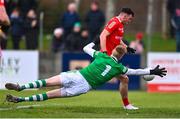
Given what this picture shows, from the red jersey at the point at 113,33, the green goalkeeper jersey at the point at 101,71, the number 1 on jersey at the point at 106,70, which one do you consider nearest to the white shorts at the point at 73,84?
the green goalkeeper jersey at the point at 101,71

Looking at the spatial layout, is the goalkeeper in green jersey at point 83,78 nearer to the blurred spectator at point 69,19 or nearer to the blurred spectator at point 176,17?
the blurred spectator at point 176,17

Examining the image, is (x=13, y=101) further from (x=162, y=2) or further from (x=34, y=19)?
(x=162, y=2)

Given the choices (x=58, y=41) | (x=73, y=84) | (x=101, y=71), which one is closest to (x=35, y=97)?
(x=73, y=84)

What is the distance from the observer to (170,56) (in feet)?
98.1

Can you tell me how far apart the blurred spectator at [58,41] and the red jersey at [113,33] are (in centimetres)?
1295

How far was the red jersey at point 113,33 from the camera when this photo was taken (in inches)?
729

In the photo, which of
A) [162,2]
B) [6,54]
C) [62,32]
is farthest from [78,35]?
[162,2]

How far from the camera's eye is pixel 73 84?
1683 cm

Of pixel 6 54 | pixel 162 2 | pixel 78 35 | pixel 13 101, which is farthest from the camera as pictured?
pixel 162 2

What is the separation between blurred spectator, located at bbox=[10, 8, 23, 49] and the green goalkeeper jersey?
46.5 feet

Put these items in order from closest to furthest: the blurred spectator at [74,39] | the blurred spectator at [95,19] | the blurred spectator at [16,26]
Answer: the blurred spectator at [16,26] < the blurred spectator at [74,39] < the blurred spectator at [95,19]

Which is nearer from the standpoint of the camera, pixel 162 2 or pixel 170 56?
pixel 170 56

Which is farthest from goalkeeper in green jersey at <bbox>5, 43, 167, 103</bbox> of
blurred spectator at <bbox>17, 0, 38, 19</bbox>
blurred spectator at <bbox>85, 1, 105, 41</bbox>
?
blurred spectator at <bbox>17, 0, 38, 19</bbox>

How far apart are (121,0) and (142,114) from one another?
116ft
